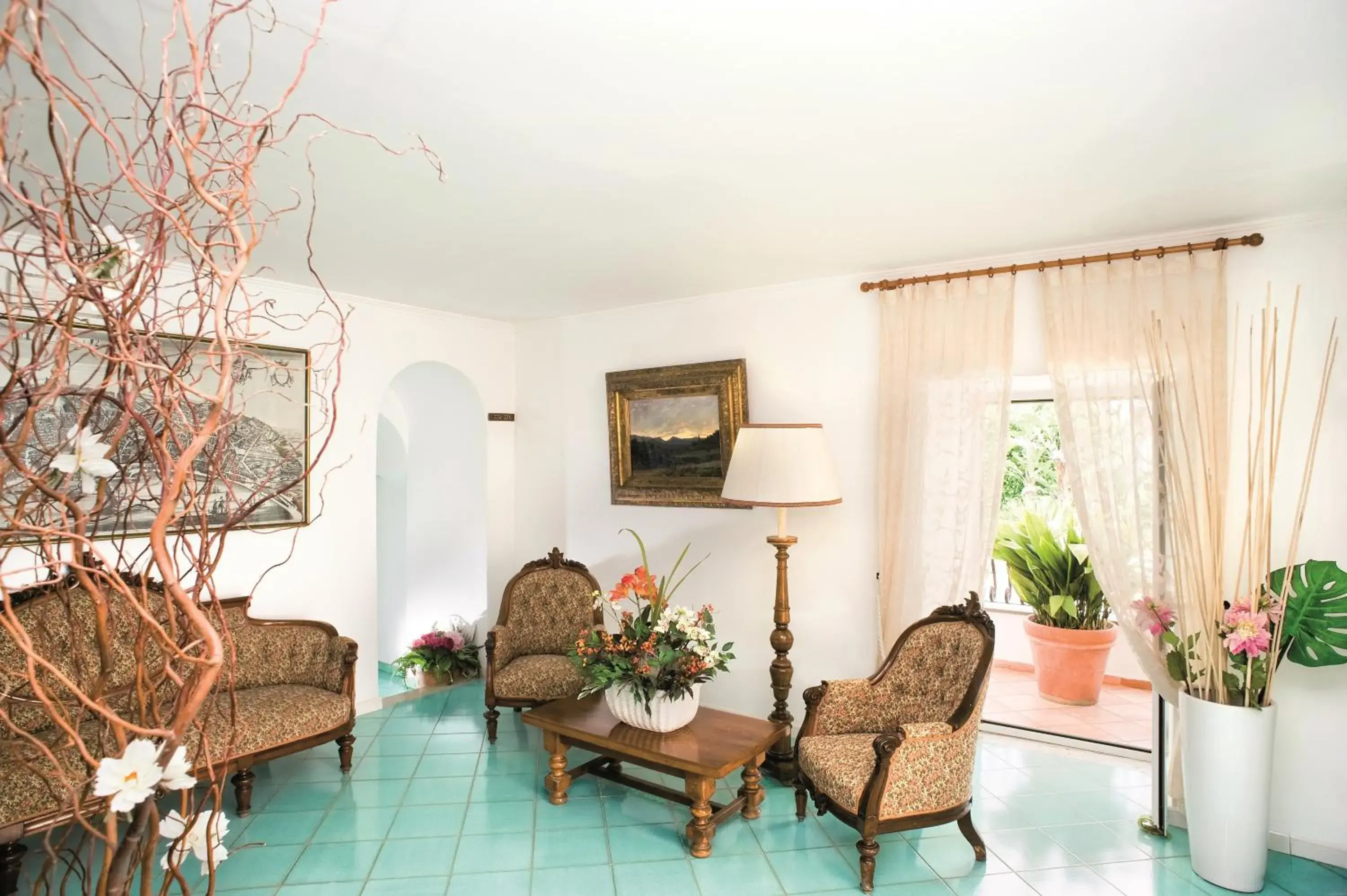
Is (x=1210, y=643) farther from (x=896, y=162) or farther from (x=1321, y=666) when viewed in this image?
(x=896, y=162)

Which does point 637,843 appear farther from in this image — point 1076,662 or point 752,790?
point 1076,662

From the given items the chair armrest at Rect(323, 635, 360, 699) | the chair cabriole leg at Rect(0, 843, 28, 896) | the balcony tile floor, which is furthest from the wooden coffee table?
the chair cabriole leg at Rect(0, 843, 28, 896)

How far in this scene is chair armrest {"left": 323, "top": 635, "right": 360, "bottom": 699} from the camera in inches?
153

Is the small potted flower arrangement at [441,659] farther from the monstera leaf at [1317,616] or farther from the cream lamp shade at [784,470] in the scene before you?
the monstera leaf at [1317,616]

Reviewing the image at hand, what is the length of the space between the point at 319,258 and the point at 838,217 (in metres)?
2.51

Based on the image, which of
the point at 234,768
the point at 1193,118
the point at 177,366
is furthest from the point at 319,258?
the point at 1193,118

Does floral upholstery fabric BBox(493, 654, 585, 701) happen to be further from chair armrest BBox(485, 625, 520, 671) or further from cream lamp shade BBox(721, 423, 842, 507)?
cream lamp shade BBox(721, 423, 842, 507)

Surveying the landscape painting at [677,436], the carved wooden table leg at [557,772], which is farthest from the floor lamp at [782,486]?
the carved wooden table leg at [557,772]

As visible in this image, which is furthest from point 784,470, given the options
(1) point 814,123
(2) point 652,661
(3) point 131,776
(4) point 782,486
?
(3) point 131,776

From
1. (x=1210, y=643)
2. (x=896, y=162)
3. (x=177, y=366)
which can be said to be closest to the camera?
(x=177, y=366)

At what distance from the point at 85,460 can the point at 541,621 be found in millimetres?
3894

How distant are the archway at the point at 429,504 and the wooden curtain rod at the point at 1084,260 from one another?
301cm

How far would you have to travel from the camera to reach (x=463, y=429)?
5.77m

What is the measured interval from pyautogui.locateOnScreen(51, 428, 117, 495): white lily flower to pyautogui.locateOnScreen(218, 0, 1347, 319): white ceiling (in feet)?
3.99
